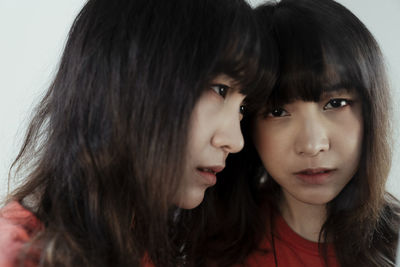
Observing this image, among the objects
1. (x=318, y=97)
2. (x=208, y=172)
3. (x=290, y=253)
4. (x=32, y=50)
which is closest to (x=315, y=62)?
(x=318, y=97)

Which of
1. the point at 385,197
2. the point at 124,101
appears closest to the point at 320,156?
the point at 385,197

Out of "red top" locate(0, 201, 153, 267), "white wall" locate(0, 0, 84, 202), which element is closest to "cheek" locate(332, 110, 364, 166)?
"red top" locate(0, 201, 153, 267)

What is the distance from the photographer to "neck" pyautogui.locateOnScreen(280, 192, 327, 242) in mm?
1095

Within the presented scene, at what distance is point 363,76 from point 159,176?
1.59ft

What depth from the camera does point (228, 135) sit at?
86 centimetres

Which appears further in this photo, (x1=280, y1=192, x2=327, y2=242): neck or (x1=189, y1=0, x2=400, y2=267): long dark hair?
(x1=280, y1=192, x2=327, y2=242): neck

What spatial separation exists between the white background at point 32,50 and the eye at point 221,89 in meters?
0.36

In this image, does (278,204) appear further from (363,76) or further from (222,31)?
(222,31)

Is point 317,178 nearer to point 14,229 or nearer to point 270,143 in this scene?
point 270,143

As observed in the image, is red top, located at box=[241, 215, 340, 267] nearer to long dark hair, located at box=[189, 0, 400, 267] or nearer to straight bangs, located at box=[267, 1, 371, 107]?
long dark hair, located at box=[189, 0, 400, 267]

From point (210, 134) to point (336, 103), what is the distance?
0.30 m

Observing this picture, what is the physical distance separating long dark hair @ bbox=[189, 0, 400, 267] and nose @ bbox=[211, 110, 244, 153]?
0.10m

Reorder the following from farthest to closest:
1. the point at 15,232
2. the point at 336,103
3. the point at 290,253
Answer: the point at 290,253 < the point at 336,103 < the point at 15,232

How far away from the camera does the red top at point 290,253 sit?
1.06 m
